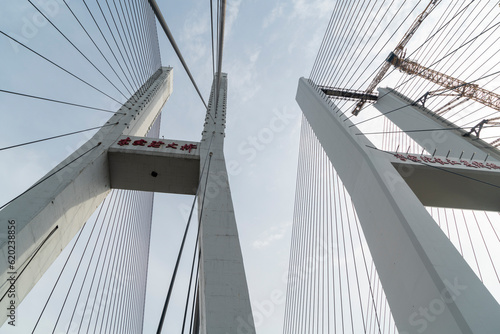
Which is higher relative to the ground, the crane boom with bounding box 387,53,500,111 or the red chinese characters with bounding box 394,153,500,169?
the crane boom with bounding box 387,53,500,111

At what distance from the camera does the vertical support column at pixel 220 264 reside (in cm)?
321

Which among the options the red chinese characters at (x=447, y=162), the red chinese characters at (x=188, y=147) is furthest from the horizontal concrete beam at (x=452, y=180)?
the red chinese characters at (x=188, y=147)

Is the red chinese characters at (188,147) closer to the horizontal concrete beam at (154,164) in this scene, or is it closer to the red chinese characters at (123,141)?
the horizontal concrete beam at (154,164)

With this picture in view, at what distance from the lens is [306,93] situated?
1170 cm

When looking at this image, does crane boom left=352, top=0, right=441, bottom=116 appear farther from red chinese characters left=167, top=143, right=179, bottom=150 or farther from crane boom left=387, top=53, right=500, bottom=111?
red chinese characters left=167, top=143, right=179, bottom=150

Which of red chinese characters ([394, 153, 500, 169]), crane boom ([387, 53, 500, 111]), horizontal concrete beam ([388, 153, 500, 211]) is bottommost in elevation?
horizontal concrete beam ([388, 153, 500, 211])

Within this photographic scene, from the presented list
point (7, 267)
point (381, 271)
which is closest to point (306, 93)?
point (381, 271)

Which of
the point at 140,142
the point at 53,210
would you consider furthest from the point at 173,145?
the point at 53,210

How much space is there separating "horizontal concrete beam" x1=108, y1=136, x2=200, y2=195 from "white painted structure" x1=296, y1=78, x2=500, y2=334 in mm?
4206

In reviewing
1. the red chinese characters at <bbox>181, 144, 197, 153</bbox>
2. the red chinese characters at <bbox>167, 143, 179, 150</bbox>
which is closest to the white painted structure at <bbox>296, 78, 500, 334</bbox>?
the red chinese characters at <bbox>181, 144, 197, 153</bbox>

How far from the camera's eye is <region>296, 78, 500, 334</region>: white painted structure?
163 inches

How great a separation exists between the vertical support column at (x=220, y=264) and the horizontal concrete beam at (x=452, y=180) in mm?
5119

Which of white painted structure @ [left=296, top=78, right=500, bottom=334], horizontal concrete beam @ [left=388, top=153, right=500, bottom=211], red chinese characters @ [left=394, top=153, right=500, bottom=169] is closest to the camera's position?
white painted structure @ [left=296, top=78, right=500, bottom=334]

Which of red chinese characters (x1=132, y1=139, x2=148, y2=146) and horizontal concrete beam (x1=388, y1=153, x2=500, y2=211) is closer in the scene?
red chinese characters (x1=132, y1=139, x2=148, y2=146)
